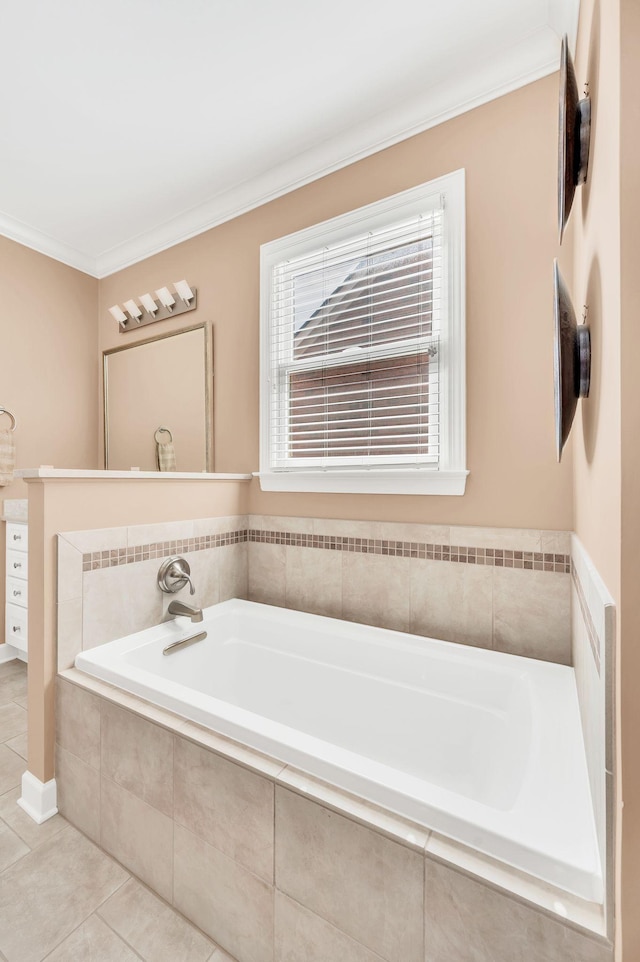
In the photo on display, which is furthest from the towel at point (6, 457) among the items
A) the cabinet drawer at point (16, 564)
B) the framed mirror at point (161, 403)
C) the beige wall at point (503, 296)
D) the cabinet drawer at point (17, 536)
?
the beige wall at point (503, 296)

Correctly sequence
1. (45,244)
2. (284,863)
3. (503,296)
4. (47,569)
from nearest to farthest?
(284,863), (47,569), (503,296), (45,244)

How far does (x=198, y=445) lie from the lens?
2.64m

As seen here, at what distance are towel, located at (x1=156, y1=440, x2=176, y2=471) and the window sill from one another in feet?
2.25

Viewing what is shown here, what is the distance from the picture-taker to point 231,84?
5.93 feet

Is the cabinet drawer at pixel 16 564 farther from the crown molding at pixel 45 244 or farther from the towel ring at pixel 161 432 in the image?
the crown molding at pixel 45 244

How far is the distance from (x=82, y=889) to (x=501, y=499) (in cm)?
186

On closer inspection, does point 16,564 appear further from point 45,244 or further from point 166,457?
point 45,244

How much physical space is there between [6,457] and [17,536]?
19.6 inches

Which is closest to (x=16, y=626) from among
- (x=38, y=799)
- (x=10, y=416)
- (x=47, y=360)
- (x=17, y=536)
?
(x=17, y=536)

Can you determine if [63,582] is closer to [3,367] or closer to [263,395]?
[263,395]

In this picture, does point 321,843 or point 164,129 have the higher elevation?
point 164,129

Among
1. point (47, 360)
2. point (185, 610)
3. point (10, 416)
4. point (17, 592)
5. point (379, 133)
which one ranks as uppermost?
point (379, 133)

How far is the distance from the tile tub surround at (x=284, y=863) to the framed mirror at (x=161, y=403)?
1.52 meters

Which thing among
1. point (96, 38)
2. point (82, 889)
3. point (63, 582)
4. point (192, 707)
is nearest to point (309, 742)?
point (192, 707)
